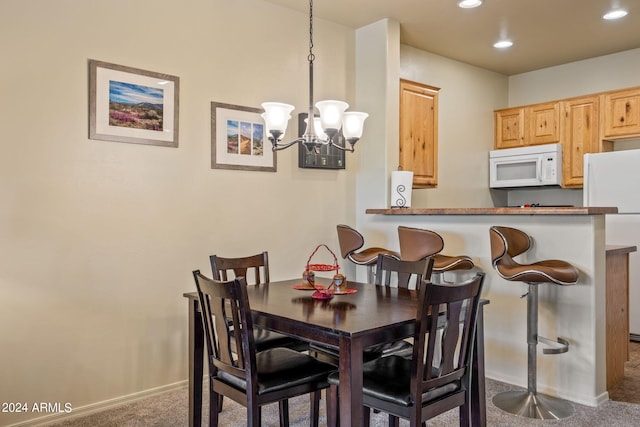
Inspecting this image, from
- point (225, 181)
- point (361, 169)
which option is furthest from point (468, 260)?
point (225, 181)

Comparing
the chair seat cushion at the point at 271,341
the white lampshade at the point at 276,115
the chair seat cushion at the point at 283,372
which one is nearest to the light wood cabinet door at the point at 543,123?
the white lampshade at the point at 276,115

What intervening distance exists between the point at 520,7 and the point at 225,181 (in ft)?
8.52

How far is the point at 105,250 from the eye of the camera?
2998 millimetres

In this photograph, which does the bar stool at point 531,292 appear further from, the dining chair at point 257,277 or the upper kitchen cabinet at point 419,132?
the upper kitchen cabinet at point 419,132

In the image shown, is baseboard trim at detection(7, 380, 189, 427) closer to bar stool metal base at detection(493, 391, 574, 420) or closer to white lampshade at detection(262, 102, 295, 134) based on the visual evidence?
white lampshade at detection(262, 102, 295, 134)

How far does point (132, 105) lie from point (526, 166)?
401 centimetres

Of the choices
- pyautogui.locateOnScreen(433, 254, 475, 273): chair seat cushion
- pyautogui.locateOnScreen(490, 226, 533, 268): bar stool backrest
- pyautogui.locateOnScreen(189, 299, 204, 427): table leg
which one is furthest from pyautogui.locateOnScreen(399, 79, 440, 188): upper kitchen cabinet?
pyautogui.locateOnScreen(189, 299, 204, 427): table leg

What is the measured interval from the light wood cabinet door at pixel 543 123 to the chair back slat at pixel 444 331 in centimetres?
388

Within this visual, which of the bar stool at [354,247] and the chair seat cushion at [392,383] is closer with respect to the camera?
the chair seat cushion at [392,383]

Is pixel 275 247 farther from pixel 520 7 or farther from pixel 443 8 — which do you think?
pixel 520 7

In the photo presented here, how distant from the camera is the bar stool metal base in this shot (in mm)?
2871

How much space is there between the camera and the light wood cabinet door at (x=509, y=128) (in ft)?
18.1

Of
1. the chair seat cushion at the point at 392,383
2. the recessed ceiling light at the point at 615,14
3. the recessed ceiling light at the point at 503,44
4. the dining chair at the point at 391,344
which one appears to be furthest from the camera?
the recessed ceiling light at the point at 503,44

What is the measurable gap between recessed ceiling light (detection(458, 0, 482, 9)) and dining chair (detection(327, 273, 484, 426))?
2.62 metres
